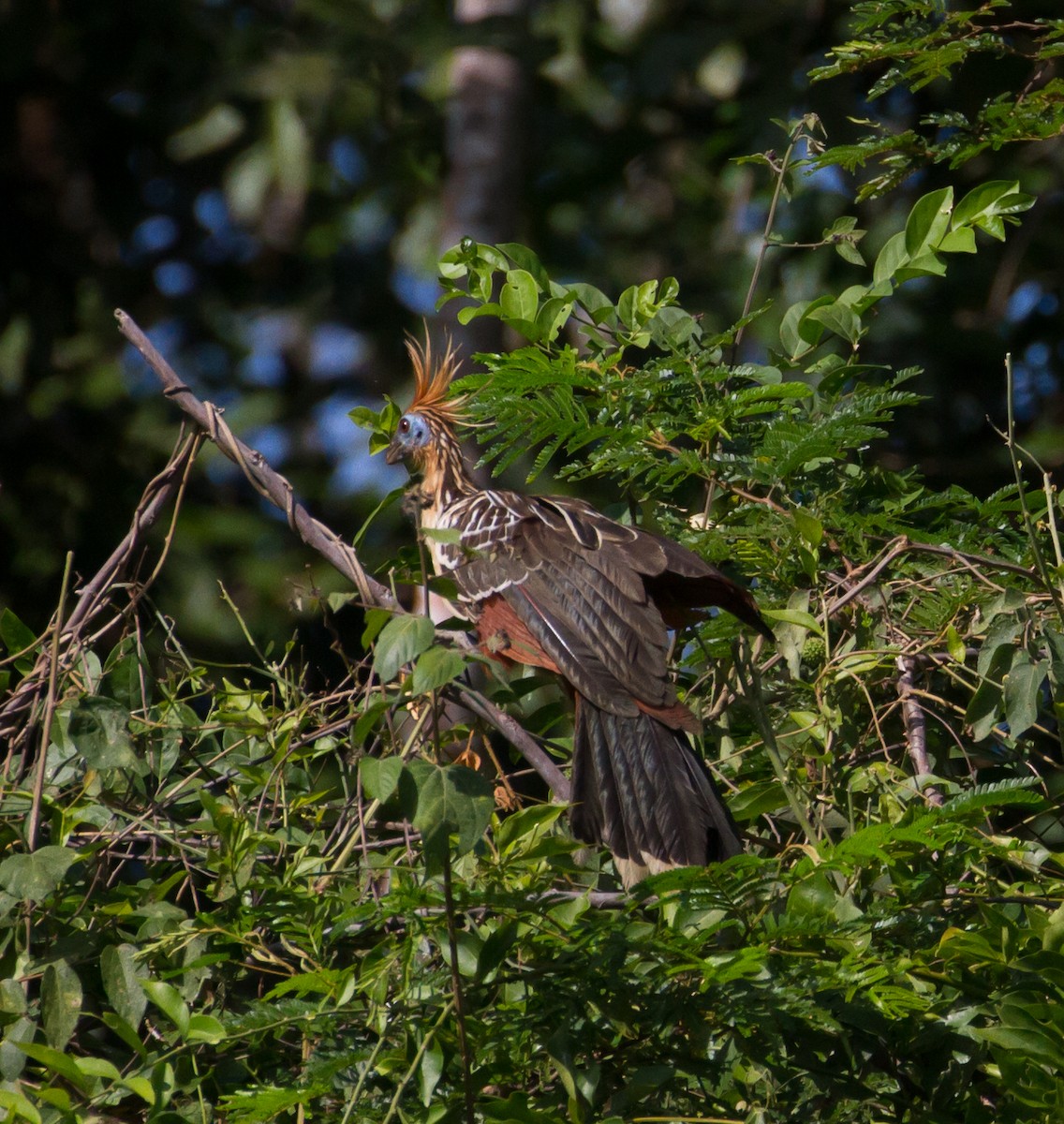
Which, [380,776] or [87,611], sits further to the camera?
[87,611]

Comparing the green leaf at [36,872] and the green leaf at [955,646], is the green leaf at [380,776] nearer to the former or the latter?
the green leaf at [36,872]

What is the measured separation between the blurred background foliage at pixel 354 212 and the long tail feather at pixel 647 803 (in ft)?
6.19

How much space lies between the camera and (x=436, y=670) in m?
1.55

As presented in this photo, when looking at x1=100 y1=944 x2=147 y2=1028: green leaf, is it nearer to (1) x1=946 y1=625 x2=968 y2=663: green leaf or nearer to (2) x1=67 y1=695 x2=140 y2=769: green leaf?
(2) x1=67 y1=695 x2=140 y2=769: green leaf

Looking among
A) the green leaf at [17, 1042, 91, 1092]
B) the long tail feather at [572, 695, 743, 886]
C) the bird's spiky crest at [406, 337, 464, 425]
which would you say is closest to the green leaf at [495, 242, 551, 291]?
the long tail feather at [572, 695, 743, 886]

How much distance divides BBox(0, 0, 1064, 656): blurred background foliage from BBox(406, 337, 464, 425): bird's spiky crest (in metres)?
0.43

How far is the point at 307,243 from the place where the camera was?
5.23 m

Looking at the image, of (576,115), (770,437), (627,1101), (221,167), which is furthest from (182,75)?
(627,1101)

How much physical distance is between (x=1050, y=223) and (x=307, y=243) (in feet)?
8.74

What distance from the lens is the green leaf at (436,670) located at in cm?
154

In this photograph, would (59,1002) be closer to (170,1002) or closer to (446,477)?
(170,1002)

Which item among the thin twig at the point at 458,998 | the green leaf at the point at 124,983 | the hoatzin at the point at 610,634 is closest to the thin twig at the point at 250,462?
the hoatzin at the point at 610,634

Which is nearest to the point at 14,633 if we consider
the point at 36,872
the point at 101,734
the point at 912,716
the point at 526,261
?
the point at 101,734

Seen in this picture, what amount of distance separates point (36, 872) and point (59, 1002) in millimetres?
174
